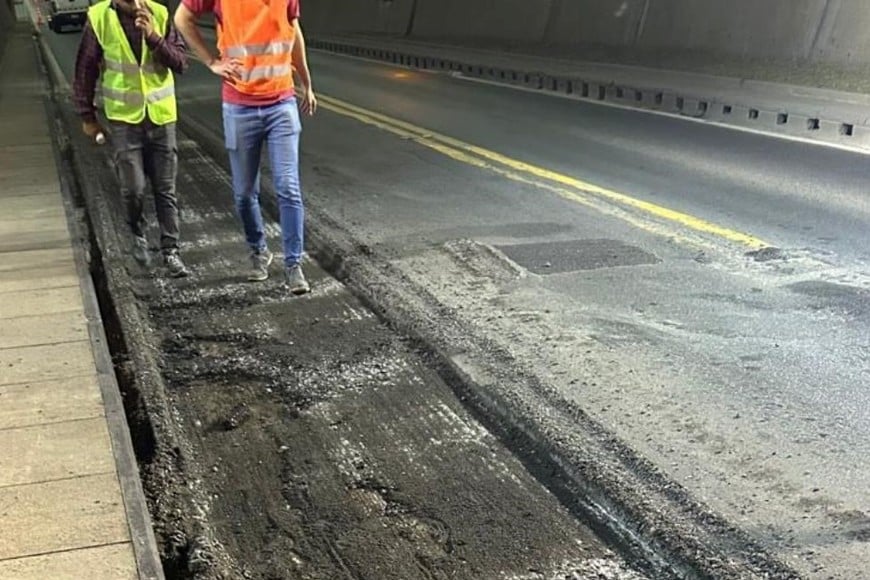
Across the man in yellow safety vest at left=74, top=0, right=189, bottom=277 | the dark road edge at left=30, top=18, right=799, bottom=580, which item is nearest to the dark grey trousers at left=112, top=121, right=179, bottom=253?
the man in yellow safety vest at left=74, top=0, right=189, bottom=277

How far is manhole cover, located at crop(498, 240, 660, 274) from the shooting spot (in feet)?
20.7

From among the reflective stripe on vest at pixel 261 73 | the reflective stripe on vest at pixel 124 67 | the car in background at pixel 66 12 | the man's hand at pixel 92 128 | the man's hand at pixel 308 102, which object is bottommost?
the car in background at pixel 66 12

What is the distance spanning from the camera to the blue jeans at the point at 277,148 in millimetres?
5773

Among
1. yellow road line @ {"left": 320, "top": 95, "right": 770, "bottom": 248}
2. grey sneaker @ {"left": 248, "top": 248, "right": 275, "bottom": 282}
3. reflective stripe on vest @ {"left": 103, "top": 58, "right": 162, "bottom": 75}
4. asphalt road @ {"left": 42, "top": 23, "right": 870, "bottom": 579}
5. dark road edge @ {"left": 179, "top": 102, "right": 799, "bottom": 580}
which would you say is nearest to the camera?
dark road edge @ {"left": 179, "top": 102, "right": 799, "bottom": 580}

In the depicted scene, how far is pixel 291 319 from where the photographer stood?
5500mm

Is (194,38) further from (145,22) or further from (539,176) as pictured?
(539,176)

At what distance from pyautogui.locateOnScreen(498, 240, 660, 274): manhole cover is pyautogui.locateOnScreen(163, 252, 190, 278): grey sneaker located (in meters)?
2.13

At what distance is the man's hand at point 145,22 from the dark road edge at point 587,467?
2.09m

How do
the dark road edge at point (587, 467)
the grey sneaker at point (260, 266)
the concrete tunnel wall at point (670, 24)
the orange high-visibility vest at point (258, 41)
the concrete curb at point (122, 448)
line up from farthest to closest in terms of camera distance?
the concrete tunnel wall at point (670, 24), the grey sneaker at point (260, 266), the orange high-visibility vest at point (258, 41), the dark road edge at point (587, 467), the concrete curb at point (122, 448)

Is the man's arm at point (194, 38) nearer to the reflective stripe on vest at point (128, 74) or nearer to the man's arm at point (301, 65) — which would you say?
the reflective stripe on vest at point (128, 74)

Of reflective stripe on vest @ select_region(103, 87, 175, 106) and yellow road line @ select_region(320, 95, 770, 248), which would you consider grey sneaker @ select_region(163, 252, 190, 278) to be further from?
yellow road line @ select_region(320, 95, 770, 248)

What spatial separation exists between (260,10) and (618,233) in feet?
9.84

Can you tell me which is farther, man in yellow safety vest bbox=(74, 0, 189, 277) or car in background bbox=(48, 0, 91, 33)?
car in background bbox=(48, 0, 91, 33)

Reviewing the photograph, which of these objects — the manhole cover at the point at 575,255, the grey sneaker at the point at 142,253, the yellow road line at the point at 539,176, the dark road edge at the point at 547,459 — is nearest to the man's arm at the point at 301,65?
the dark road edge at the point at 547,459
